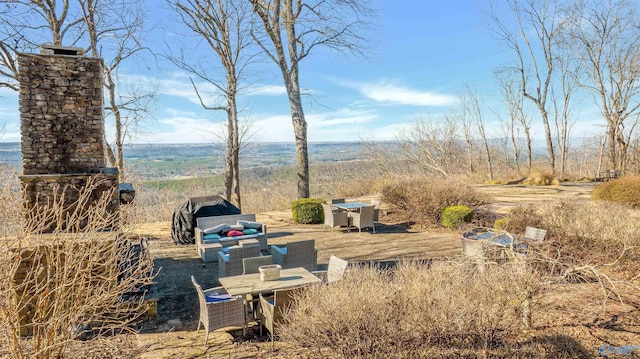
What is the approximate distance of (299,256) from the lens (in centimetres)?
683

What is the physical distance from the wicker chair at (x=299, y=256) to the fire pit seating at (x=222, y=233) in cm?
223

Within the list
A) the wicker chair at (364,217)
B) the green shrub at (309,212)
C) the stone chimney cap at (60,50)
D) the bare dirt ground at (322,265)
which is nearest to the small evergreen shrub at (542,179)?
the bare dirt ground at (322,265)

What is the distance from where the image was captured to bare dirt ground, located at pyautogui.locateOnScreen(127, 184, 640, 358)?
4688 millimetres

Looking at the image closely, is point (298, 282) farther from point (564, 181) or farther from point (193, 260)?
point (564, 181)

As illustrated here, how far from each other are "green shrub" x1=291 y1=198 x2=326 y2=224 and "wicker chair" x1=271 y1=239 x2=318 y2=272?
20.5 ft

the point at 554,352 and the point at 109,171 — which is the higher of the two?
the point at 109,171

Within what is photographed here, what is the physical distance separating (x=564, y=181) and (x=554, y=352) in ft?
72.6

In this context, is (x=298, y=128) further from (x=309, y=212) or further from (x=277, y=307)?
(x=277, y=307)

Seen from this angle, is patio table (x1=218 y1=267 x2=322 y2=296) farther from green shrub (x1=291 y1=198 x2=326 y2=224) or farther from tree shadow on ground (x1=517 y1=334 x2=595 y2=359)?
green shrub (x1=291 y1=198 x2=326 y2=224)

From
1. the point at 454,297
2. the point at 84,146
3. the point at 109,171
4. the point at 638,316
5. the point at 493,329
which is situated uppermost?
the point at 84,146

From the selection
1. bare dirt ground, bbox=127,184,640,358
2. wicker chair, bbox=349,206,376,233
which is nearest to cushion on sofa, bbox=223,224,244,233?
bare dirt ground, bbox=127,184,640,358

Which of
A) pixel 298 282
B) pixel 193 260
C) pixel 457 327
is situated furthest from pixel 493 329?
pixel 193 260

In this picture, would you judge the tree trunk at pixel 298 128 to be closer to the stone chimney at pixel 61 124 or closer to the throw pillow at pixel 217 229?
the throw pillow at pixel 217 229

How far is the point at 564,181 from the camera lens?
23125 mm
